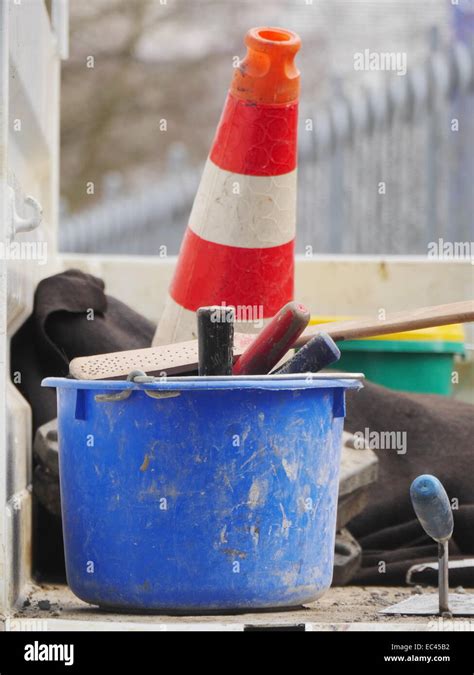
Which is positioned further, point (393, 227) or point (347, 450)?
point (393, 227)

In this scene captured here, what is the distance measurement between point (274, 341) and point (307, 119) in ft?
16.7

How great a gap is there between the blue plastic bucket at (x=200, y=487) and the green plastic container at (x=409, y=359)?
5.70 ft

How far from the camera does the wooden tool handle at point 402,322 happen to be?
265cm

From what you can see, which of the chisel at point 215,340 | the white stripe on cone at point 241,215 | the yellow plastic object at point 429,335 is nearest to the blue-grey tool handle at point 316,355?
the chisel at point 215,340

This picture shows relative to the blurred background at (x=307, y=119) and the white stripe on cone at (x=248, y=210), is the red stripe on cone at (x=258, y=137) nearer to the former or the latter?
the white stripe on cone at (x=248, y=210)

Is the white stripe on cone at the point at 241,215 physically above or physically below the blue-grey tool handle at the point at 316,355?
above

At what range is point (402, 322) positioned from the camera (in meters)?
2.67

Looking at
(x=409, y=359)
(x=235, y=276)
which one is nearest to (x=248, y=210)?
(x=235, y=276)

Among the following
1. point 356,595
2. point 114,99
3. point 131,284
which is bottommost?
point 356,595

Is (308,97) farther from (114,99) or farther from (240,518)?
(240,518)

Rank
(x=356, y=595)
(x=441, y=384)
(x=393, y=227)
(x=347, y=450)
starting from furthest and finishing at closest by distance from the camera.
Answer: (x=393, y=227), (x=441, y=384), (x=347, y=450), (x=356, y=595)

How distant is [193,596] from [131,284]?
2.48m
